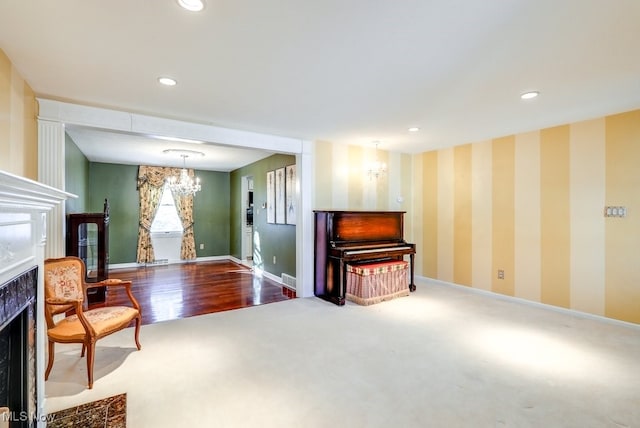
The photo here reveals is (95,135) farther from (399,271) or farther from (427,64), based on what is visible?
(399,271)

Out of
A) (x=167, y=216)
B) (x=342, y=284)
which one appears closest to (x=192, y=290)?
(x=342, y=284)

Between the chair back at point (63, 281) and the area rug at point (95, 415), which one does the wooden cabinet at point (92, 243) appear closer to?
the chair back at point (63, 281)

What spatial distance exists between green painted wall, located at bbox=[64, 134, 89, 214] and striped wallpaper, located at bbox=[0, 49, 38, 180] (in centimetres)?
142

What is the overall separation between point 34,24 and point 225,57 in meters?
1.11

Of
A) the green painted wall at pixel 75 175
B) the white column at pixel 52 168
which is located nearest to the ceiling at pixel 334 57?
the white column at pixel 52 168

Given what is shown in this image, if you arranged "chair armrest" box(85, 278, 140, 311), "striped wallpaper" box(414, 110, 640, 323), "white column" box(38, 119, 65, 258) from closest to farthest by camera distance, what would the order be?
"chair armrest" box(85, 278, 140, 311) < "white column" box(38, 119, 65, 258) < "striped wallpaper" box(414, 110, 640, 323)

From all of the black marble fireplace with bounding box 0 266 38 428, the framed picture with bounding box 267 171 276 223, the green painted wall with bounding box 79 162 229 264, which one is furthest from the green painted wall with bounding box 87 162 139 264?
the black marble fireplace with bounding box 0 266 38 428

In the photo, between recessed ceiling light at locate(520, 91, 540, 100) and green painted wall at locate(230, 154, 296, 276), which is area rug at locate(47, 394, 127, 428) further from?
recessed ceiling light at locate(520, 91, 540, 100)

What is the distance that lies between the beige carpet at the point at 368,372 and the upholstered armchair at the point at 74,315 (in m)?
0.32

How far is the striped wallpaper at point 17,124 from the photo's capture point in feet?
7.17

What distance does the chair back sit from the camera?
2500 mm

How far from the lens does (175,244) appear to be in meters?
7.56

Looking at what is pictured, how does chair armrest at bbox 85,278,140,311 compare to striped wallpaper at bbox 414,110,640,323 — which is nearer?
chair armrest at bbox 85,278,140,311

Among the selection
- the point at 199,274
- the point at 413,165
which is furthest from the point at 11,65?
the point at 413,165
